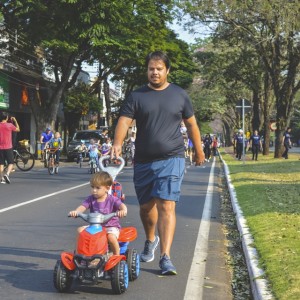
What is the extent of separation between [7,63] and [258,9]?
46.5 feet

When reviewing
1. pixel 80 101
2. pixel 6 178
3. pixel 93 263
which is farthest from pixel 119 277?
pixel 80 101

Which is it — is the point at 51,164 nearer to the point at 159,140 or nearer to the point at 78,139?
the point at 159,140

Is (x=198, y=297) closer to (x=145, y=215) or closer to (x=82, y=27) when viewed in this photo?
(x=145, y=215)

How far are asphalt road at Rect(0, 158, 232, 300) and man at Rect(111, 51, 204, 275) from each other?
1.41 ft

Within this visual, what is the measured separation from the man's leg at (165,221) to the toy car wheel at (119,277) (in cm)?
74

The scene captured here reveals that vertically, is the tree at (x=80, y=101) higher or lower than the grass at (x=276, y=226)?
higher

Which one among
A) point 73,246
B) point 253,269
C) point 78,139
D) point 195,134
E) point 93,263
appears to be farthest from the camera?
point 78,139

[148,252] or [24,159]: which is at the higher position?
[24,159]

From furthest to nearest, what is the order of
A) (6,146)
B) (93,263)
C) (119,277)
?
(6,146) → (119,277) → (93,263)

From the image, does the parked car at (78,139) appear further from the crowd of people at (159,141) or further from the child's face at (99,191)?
the child's face at (99,191)

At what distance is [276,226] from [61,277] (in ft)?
14.0

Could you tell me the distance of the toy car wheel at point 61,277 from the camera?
18.0ft

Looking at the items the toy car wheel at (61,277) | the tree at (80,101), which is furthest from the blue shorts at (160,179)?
the tree at (80,101)

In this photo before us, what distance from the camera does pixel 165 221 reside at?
20.4 ft
